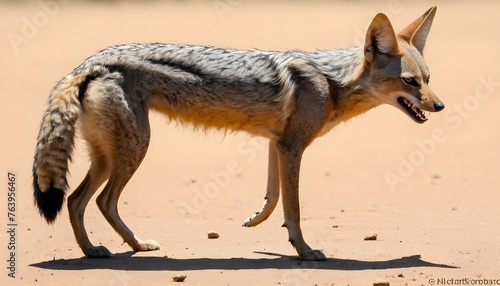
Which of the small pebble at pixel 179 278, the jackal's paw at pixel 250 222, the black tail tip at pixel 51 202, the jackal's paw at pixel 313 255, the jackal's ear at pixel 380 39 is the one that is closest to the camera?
the small pebble at pixel 179 278

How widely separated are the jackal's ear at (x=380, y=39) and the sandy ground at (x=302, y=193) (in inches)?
74.2

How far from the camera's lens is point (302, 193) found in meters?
12.9

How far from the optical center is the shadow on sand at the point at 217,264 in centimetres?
836

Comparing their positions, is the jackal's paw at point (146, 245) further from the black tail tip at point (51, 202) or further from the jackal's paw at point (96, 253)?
the black tail tip at point (51, 202)

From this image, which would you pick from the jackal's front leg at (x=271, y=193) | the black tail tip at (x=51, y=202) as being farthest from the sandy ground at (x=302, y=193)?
the black tail tip at (x=51, y=202)

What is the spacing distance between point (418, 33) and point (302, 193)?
4.02 m

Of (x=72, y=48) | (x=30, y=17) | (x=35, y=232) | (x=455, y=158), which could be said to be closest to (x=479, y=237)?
(x=35, y=232)

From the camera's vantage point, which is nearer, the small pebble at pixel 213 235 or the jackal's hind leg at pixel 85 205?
the jackal's hind leg at pixel 85 205

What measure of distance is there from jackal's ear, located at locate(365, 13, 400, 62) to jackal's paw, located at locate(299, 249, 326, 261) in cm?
189

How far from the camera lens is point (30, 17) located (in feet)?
99.0

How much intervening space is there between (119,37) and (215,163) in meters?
14.3

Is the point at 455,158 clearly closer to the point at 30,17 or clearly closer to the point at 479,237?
the point at 479,237

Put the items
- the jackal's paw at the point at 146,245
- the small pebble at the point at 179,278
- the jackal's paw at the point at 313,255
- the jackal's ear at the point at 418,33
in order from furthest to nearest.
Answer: the jackal's ear at the point at 418,33
the jackal's paw at the point at 146,245
the jackal's paw at the point at 313,255
the small pebble at the point at 179,278

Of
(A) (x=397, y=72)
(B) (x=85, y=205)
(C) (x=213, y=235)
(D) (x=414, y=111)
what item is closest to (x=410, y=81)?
(A) (x=397, y=72)
